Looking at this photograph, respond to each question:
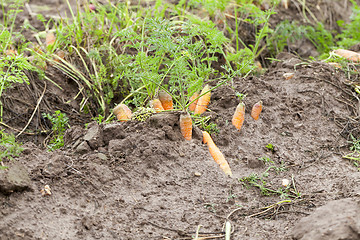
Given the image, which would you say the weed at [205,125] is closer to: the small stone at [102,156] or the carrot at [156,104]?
the carrot at [156,104]

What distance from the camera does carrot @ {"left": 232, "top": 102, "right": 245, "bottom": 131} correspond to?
331cm

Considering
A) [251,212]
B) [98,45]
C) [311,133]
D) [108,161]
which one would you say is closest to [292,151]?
[311,133]

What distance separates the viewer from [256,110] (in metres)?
3.48

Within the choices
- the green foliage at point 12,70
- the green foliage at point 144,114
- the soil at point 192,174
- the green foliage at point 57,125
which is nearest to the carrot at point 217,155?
the soil at point 192,174

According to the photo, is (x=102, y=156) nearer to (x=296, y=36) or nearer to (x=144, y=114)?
(x=144, y=114)

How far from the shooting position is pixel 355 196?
8.68 feet

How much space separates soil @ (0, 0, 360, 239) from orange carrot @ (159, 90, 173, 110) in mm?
258

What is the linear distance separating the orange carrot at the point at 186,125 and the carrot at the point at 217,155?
5.7 inches

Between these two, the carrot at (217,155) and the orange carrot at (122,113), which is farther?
the orange carrot at (122,113)

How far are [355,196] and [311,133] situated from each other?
97 centimetres

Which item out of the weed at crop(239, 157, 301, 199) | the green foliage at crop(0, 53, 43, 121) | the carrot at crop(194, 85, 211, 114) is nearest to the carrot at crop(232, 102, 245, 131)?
the carrot at crop(194, 85, 211, 114)

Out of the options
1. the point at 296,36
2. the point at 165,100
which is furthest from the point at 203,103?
the point at 296,36

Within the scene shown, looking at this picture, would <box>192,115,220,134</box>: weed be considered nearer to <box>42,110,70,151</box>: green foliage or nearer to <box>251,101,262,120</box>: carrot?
<box>251,101,262,120</box>: carrot

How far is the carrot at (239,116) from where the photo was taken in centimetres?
331
